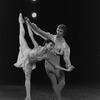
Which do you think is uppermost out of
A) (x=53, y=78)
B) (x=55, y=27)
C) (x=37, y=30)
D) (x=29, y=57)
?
(x=37, y=30)

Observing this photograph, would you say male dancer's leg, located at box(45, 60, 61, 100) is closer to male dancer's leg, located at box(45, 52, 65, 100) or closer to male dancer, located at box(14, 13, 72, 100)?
male dancer's leg, located at box(45, 52, 65, 100)

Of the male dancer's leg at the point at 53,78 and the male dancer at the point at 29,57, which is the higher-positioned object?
the male dancer at the point at 29,57

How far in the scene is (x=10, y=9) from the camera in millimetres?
8500

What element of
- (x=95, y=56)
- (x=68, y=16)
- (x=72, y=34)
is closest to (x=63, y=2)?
(x=68, y=16)

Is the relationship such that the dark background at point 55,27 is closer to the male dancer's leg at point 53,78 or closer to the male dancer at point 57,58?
the male dancer at point 57,58

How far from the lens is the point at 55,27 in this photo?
8719mm

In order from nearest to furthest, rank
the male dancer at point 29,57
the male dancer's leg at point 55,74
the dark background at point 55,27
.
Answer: the male dancer at point 29,57, the male dancer's leg at point 55,74, the dark background at point 55,27

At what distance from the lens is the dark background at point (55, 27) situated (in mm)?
8398

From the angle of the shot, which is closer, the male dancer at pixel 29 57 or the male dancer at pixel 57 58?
the male dancer at pixel 29 57

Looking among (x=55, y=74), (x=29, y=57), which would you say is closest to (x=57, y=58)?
(x=55, y=74)

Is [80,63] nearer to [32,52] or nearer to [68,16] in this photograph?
[68,16]

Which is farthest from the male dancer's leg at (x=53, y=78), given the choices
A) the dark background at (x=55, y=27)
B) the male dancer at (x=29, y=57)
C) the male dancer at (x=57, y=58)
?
the dark background at (x=55, y=27)

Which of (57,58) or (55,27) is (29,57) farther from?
(55,27)

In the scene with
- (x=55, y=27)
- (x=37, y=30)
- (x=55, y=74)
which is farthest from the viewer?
(x=55, y=27)
